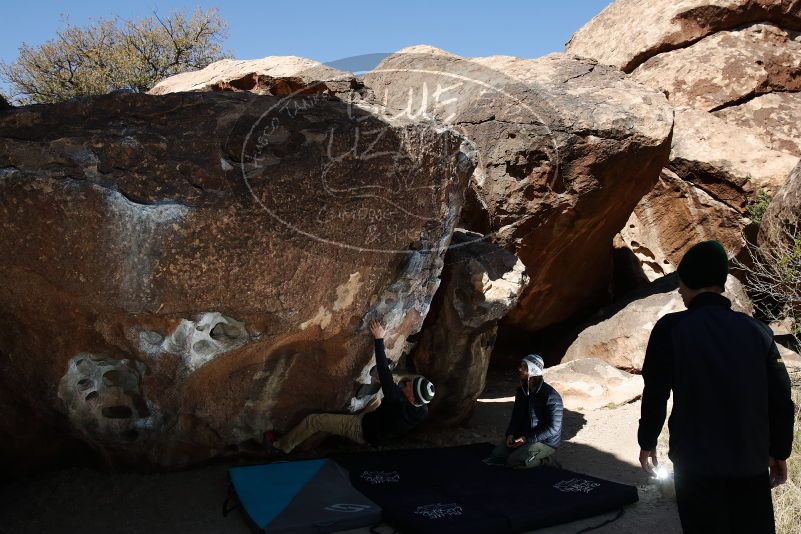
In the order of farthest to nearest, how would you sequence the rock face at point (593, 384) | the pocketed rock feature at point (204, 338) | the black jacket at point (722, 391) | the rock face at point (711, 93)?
the rock face at point (711, 93) < the rock face at point (593, 384) < the pocketed rock feature at point (204, 338) < the black jacket at point (722, 391)

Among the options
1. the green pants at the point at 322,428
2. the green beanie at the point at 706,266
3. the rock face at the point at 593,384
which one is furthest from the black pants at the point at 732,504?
the rock face at the point at 593,384

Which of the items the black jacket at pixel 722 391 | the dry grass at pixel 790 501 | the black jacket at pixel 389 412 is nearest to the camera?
the black jacket at pixel 722 391

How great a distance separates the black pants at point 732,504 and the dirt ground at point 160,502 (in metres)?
1.53

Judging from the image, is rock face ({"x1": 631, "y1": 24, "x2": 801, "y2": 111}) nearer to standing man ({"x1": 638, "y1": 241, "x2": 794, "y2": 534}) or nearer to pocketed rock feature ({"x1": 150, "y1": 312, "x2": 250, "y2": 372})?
pocketed rock feature ({"x1": 150, "y1": 312, "x2": 250, "y2": 372})

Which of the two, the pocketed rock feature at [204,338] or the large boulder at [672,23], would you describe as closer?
the pocketed rock feature at [204,338]

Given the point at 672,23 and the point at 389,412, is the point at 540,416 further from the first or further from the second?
the point at 672,23

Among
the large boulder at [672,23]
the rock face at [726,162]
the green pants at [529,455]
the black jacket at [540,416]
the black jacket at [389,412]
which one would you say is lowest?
the green pants at [529,455]

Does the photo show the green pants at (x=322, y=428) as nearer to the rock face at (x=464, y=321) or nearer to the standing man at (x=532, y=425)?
the standing man at (x=532, y=425)

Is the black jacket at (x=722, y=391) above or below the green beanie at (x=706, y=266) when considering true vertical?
below

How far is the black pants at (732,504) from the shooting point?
219cm

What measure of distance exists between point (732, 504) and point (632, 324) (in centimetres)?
470

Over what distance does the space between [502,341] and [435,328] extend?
255cm

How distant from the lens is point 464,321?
5.01 metres

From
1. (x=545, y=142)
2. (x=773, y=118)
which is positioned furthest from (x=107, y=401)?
(x=773, y=118)
